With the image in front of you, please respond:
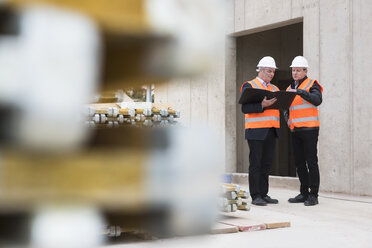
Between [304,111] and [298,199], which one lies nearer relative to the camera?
[304,111]

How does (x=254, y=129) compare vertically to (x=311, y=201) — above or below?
above

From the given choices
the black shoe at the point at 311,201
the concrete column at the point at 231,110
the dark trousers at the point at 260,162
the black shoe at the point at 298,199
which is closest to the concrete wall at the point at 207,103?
the concrete column at the point at 231,110

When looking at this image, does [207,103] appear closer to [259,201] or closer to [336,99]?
[336,99]

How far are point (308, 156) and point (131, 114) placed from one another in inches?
90.5

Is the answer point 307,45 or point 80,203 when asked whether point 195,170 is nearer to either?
point 80,203

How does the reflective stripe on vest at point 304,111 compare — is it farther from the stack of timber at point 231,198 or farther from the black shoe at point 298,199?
the stack of timber at point 231,198

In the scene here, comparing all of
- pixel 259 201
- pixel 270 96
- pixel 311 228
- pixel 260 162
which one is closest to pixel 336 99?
pixel 260 162

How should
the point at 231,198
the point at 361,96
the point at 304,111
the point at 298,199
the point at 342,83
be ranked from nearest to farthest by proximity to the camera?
the point at 231,198 < the point at 304,111 < the point at 298,199 < the point at 361,96 < the point at 342,83

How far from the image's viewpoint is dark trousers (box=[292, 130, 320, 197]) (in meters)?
6.75

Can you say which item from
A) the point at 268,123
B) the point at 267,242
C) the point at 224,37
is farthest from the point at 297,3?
the point at 224,37

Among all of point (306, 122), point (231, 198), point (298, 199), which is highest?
point (306, 122)

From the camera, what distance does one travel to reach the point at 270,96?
20.8 feet

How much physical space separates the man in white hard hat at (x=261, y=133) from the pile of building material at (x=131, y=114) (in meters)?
0.91

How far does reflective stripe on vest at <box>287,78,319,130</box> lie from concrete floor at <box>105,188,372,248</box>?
3.29ft
